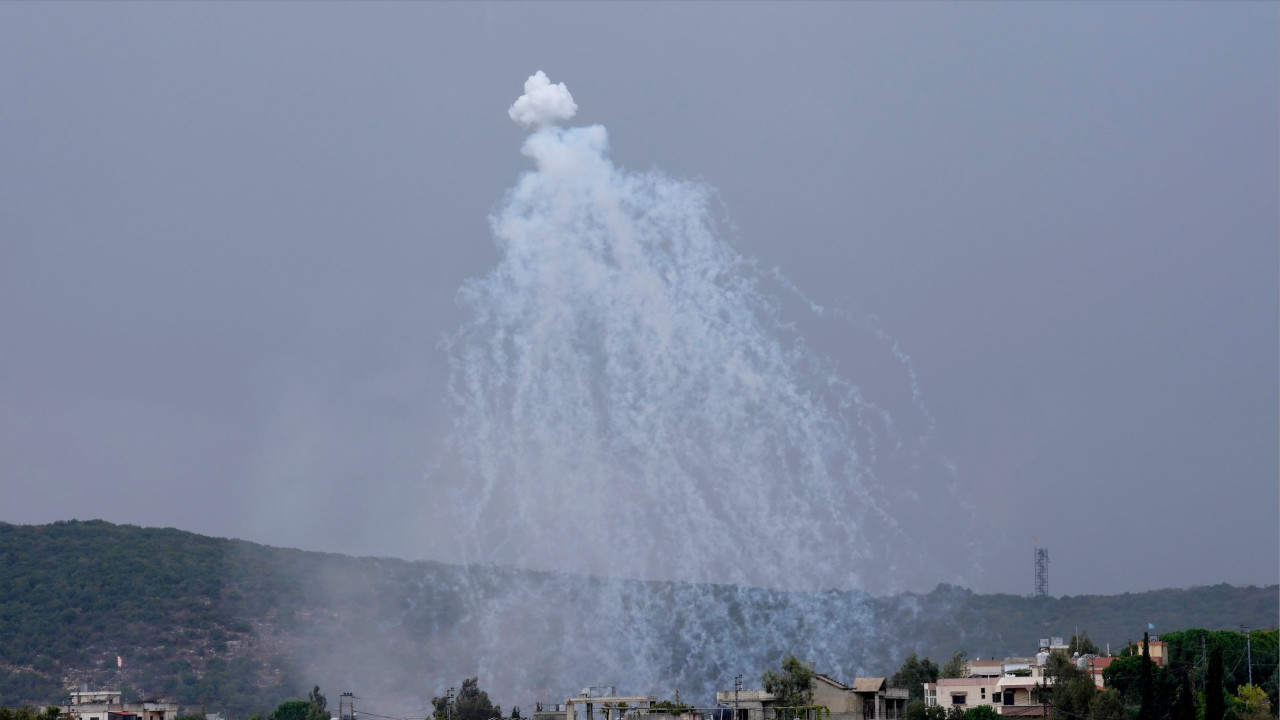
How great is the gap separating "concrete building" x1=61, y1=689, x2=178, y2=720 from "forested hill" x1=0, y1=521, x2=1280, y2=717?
26990 mm

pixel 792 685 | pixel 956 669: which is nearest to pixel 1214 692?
pixel 792 685

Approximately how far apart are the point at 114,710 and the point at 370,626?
52.5 m

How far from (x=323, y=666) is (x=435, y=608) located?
1205 cm

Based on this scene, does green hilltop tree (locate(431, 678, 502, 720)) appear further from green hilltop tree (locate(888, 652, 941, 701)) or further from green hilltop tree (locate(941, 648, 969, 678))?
green hilltop tree (locate(941, 648, 969, 678))

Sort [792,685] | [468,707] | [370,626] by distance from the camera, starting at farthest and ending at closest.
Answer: [370,626] → [468,707] → [792,685]

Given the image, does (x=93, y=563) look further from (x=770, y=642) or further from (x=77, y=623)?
(x=770, y=642)

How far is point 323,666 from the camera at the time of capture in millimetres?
158000

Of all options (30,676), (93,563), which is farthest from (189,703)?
(93,563)

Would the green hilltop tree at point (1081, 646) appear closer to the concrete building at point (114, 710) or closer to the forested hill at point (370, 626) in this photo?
the forested hill at point (370, 626)

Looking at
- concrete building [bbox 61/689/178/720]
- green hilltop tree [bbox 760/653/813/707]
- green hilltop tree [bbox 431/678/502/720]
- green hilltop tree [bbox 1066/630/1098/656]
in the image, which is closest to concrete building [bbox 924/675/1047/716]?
green hilltop tree [bbox 760/653/813/707]

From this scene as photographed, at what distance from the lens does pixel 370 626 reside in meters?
164

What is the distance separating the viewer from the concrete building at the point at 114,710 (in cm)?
10956

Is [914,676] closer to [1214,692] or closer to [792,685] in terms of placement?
[792,685]

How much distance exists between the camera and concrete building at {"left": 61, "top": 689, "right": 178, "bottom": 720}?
109562 mm
